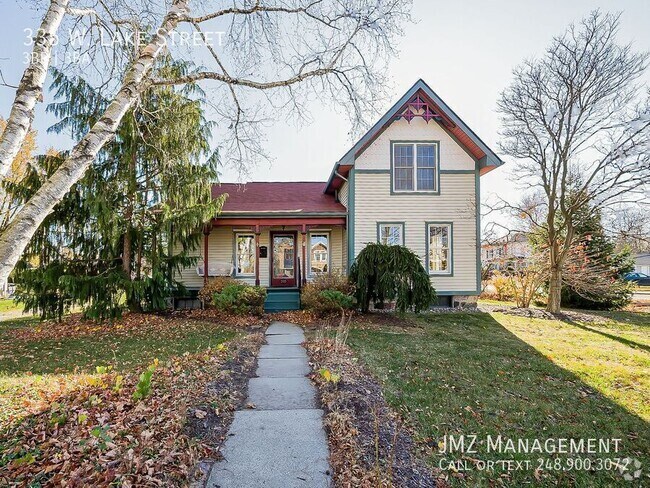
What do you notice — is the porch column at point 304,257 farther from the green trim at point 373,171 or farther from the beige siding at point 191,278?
the beige siding at point 191,278

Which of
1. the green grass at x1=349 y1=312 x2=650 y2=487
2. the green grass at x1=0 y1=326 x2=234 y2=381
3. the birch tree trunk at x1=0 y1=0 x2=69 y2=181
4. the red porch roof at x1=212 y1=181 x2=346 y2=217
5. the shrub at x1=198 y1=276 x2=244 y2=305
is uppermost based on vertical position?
the red porch roof at x1=212 y1=181 x2=346 y2=217

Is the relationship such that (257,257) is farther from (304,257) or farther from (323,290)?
(323,290)

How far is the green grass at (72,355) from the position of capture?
439cm

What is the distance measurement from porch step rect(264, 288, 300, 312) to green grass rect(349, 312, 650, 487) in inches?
163

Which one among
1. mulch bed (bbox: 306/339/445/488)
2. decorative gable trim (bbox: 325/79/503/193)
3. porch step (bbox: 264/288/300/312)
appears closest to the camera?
mulch bed (bbox: 306/339/445/488)

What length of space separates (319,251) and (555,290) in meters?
8.81

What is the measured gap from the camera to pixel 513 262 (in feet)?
46.4

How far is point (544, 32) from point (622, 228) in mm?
8077

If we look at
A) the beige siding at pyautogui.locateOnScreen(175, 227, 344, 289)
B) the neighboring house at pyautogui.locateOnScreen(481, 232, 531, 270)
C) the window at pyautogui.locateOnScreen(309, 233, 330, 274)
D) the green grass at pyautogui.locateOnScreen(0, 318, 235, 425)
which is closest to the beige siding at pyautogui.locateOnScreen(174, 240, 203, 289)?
the beige siding at pyautogui.locateOnScreen(175, 227, 344, 289)

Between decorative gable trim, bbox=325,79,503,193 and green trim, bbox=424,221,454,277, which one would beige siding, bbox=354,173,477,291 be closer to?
green trim, bbox=424,221,454,277

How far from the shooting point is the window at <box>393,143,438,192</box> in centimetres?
1252

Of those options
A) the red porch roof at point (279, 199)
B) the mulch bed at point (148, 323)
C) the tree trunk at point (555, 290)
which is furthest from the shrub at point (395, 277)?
the tree trunk at point (555, 290)

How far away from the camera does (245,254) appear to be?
13734mm

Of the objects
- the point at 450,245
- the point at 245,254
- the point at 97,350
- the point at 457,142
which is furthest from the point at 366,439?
the point at 457,142
